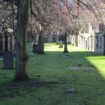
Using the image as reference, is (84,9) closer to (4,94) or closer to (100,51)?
(4,94)

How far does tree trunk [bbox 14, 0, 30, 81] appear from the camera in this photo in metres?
18.5

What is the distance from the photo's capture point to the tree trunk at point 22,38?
60.6 feet

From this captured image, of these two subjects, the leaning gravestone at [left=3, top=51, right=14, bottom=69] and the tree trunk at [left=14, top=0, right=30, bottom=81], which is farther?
the leaning gravestone at [left=3, top=51, right=14, bottom=69]

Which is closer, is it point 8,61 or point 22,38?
point 22,38

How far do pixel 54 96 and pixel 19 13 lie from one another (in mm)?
5119

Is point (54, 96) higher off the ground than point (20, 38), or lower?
lower

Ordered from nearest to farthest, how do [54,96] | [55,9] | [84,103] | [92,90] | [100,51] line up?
[84,103] < [54,96] < [92,90] < [55,9] < [100,51]

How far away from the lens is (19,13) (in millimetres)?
18594

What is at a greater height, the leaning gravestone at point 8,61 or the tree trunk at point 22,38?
the tree trunk at point 22,38

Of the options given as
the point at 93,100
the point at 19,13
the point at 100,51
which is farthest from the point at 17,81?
the point at 100,51

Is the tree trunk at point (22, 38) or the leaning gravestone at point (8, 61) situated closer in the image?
the tree trunk at point (22, 38)

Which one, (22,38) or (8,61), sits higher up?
(22,38)

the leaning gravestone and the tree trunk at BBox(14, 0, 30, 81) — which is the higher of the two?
the tree trunk at BBox(14, 0, 30, 81)

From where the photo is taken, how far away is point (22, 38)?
739 inches
